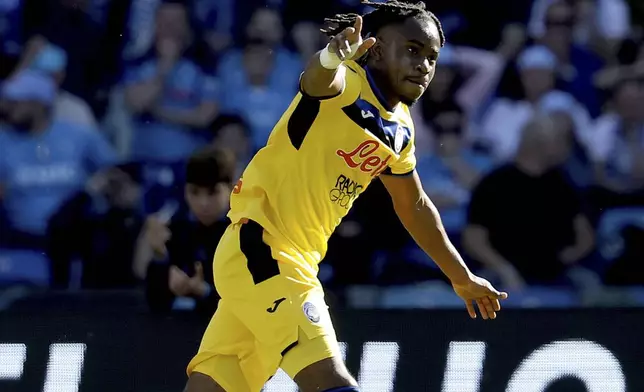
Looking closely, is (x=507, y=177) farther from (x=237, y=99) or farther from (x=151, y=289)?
(x=151, y=289)

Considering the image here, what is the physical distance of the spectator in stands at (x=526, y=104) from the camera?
714 cm

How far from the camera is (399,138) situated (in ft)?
13.7

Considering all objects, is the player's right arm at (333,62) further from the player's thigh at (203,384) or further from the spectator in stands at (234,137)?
the spectator in stands at (234,137)

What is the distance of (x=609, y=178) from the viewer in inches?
281

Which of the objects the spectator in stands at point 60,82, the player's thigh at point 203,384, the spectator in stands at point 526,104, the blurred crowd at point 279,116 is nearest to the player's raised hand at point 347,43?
the player's thigh at point 203,384

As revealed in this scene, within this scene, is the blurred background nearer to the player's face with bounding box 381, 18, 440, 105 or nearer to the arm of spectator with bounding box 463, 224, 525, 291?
the arm of spectator with bounding box 463, 224, 525, 291

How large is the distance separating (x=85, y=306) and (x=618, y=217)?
11.2 ft

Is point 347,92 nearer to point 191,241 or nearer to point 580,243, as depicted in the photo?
point 191,241

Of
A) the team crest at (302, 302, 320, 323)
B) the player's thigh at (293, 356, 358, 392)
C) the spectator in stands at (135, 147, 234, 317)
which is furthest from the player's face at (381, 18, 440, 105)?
the spectator in stands at (135, 147, 234, 317)

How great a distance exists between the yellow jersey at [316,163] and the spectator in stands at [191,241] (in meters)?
1.41

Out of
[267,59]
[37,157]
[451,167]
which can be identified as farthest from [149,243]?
[451,167]

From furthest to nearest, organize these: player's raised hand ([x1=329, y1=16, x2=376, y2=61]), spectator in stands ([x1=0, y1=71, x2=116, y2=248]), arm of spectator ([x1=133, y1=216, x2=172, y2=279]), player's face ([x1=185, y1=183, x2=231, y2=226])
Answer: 1. spectator in stands ([x1=0, y1=71, x2=116, y2=248])
2. arm of spectator ([x1=133, y1=216, x2=172, y2=279])
3. player's face ([x1=185, y1=183, x2=231, y2=226])
4. player's raised hand ([x1=329, y1=16, x2=376, y2=61])

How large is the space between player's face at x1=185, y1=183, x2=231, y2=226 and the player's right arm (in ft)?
7.39

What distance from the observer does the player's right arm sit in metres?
3.59
